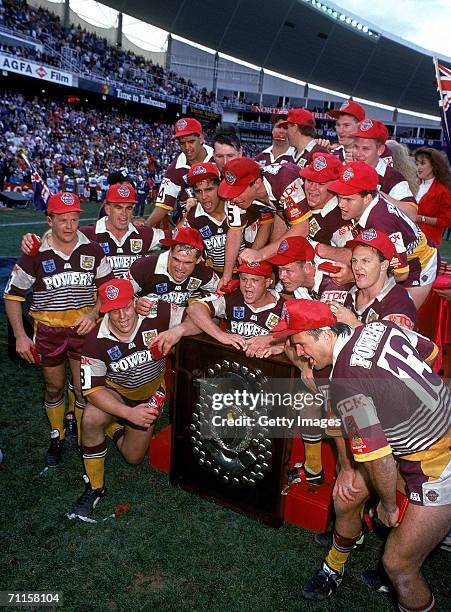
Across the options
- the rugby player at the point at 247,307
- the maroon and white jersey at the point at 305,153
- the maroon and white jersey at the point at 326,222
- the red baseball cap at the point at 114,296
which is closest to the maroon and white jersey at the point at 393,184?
the maroon and white jersey at the point at 326,222

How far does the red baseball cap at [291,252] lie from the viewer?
13.5 ft

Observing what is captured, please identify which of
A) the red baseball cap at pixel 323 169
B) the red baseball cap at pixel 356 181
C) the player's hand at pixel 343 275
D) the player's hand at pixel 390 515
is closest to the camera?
the player's hand at pixel 390 515

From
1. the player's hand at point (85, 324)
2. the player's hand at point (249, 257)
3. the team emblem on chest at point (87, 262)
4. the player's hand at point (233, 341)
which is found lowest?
the player's hand at point (85, 324)

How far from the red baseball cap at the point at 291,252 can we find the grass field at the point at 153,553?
7.13 feet

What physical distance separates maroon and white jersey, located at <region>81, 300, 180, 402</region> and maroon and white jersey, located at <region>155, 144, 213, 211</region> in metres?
2.51

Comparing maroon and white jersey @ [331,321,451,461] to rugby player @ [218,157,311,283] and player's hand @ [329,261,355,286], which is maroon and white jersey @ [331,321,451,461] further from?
rugby player @ [218,157,311,283]

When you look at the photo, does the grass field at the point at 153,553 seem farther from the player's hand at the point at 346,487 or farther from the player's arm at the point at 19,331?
the player's arm at the point at 19,331

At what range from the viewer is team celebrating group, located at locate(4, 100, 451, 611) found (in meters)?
2.74

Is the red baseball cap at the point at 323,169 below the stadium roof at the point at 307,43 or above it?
below

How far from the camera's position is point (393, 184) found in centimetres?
505

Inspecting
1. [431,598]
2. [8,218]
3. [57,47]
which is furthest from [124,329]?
[57,47]

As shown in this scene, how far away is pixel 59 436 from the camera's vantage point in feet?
15.8

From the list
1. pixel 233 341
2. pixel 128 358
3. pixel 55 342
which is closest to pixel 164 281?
pixel 128 358

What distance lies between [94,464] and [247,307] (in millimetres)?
1895
